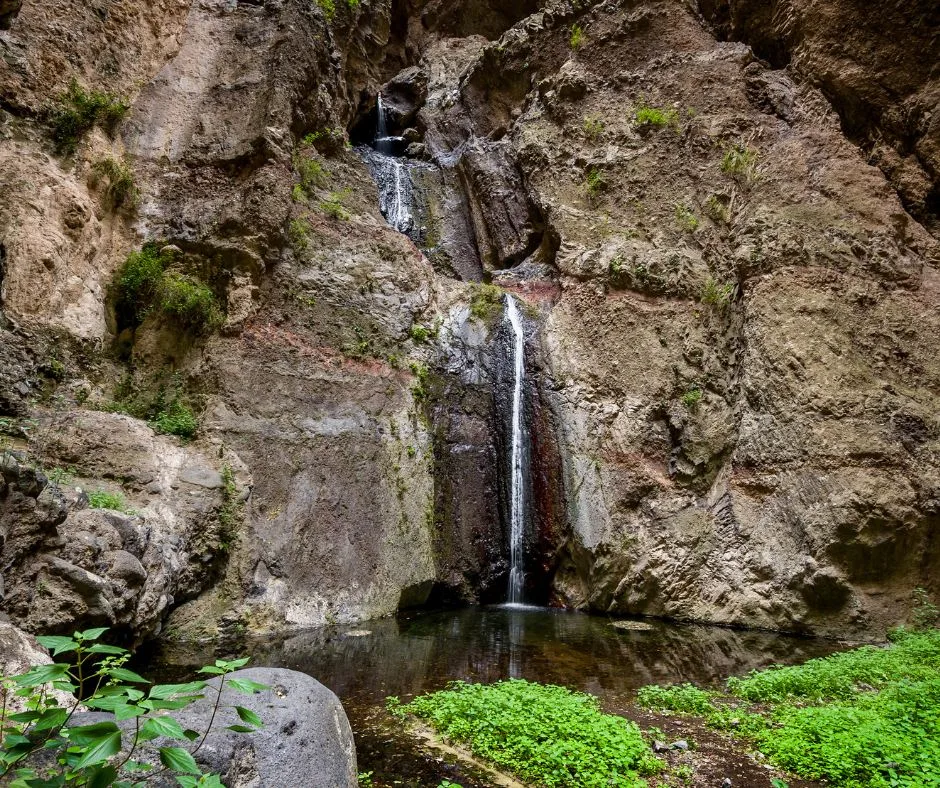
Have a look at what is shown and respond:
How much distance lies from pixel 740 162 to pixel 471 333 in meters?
7.83

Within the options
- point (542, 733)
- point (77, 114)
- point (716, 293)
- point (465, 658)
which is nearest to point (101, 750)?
point (542, 733)

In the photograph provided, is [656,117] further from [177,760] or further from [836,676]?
[177,760]

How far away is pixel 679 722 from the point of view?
564 centimetres

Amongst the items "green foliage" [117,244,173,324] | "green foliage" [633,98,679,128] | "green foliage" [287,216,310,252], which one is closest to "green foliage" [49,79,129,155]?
"green foliage" [117,244,173,324]

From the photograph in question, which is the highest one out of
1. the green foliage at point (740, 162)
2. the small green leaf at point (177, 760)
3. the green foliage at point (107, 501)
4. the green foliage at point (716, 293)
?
the green foliage at point (740, 162)

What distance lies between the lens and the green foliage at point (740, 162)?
13.8 metres

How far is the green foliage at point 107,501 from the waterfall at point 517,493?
7.22 meters

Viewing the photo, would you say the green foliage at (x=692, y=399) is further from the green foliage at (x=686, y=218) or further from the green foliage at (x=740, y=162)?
the green foliage at (x=740, y=162)

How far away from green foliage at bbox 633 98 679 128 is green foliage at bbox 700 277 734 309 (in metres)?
4.95

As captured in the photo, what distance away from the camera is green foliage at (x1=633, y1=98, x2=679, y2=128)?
15469mm

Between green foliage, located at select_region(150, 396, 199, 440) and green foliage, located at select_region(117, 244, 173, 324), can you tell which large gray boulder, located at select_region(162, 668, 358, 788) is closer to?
green foliage, located at select_region(150, 396, 199, 440)

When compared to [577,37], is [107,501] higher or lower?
lower

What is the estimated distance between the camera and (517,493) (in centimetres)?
1242

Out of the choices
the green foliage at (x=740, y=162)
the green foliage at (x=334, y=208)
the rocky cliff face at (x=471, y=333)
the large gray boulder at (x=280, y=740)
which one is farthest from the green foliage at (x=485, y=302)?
the large gray boulder at (x=280, y=740)
